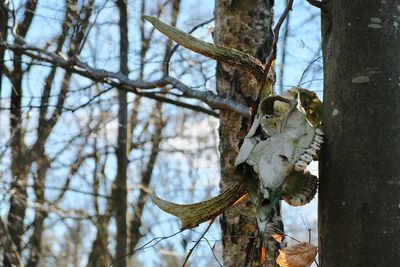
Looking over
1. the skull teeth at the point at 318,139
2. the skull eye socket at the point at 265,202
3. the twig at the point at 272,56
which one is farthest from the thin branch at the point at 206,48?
the skull eye socket at the point at 265,202

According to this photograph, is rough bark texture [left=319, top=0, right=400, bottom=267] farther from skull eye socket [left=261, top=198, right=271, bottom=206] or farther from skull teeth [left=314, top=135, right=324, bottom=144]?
skull eye socket [left=261, top=198, right=271, bottom=206]

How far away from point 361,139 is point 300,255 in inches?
19.0

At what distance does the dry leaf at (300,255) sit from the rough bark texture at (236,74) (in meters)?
2.40

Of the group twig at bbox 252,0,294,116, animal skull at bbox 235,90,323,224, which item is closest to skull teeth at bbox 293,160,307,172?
animal skull at bbox 235,90,323,224

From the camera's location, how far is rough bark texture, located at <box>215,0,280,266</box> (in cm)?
514

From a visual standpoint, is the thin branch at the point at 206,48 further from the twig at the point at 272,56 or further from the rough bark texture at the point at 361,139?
the rough bark texture at the point at 361,139

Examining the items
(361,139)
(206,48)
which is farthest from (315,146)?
(206,48)

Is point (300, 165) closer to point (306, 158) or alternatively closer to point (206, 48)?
point (306, 158)

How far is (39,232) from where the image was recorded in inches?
380

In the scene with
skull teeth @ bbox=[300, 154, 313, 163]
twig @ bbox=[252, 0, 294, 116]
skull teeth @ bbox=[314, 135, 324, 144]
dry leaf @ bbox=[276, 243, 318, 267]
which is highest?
twig @ bbox=[252, 0, 294, 116]

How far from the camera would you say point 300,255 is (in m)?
2.68

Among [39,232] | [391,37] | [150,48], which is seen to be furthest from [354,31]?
[39,232]

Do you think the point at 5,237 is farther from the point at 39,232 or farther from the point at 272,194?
the point at 272,194

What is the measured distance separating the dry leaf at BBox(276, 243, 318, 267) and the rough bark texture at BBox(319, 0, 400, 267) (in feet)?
0.64
